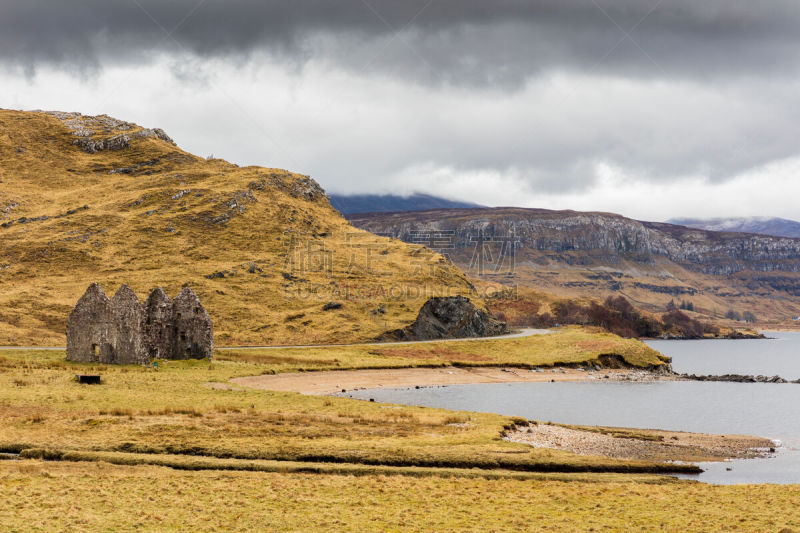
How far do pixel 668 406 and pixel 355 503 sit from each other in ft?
163

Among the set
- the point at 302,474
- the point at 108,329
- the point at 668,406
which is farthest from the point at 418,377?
the point at 302,474

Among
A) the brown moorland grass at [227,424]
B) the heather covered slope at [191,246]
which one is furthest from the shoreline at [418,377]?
the heather covered slope at [191,246]

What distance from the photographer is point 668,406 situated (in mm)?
63594

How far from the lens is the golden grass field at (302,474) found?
20.6 meters

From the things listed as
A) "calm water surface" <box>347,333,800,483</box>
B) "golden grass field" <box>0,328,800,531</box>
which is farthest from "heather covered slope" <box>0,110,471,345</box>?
"golden grass field" <box>0,328,800,531</box>

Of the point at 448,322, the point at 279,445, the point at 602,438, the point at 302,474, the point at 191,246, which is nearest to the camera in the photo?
the point at 302,474

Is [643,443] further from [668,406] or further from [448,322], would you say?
[448,322]

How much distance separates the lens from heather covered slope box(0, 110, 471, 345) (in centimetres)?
11256

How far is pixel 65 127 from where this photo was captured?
19862 cm

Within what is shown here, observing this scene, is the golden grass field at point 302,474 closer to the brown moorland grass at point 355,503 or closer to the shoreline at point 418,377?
the brown moorland grass at point 355,503

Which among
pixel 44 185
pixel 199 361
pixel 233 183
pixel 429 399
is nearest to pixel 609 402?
pixel 429 399

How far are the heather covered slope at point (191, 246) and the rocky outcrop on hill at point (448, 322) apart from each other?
10.7 feet

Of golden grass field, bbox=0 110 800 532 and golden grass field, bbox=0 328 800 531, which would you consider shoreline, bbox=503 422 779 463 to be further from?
golden grass field, bbox=0 328 800 531

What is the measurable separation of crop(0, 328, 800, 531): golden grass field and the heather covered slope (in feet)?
197
